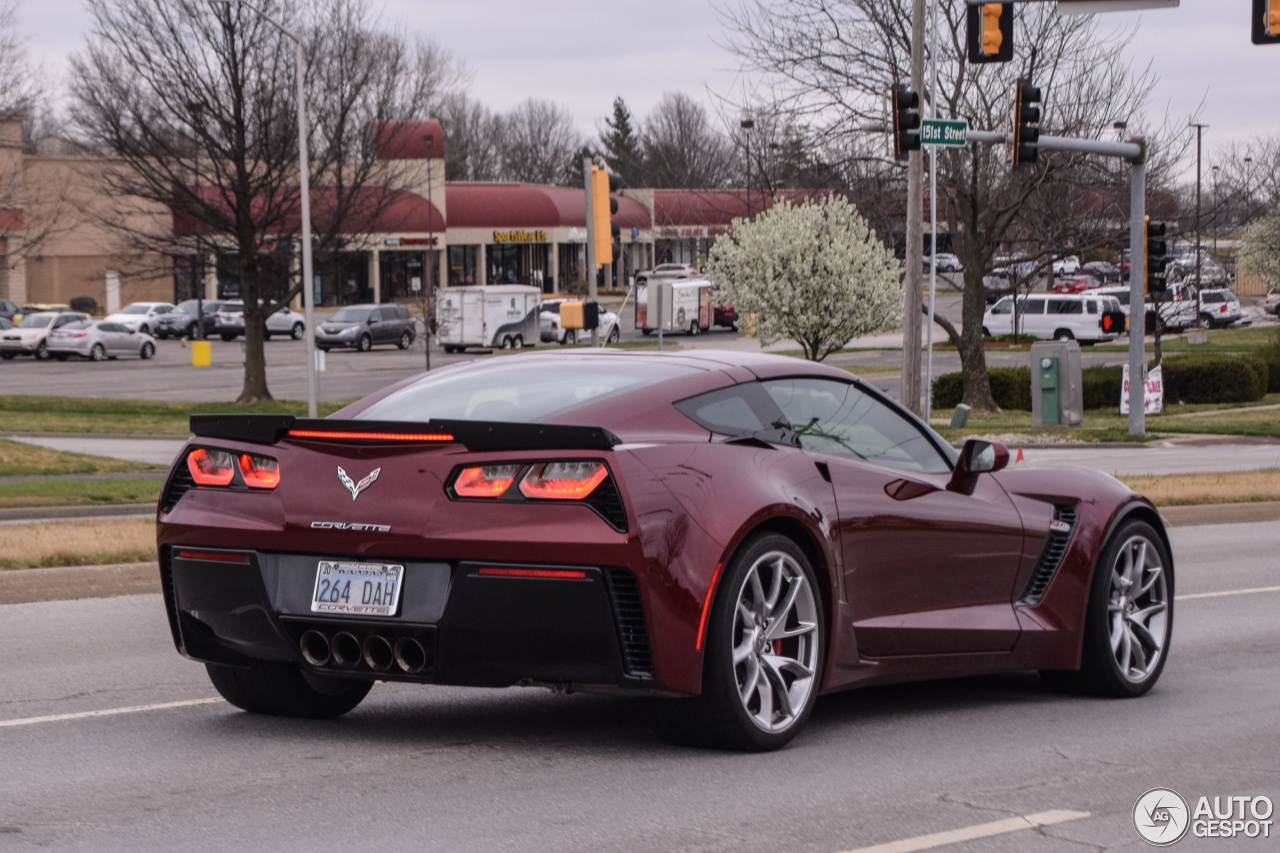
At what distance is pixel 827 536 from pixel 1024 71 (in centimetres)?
3265

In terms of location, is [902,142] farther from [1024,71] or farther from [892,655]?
[892,655]

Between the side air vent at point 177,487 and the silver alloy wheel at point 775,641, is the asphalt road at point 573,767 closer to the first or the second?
the silver alloy wheel at point 775,641

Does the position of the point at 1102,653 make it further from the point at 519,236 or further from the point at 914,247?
the point at 519,236

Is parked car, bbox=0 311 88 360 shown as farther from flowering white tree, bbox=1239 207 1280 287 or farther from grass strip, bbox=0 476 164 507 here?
flowering white tree, bbox=1239 207 1280 287

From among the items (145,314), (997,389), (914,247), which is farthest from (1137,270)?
(145,314)

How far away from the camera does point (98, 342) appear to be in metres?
61.2

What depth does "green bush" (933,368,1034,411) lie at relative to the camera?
137 feet

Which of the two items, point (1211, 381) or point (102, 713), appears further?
point (1211, 381)

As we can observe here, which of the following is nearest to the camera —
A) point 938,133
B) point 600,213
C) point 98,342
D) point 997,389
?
point 938,133

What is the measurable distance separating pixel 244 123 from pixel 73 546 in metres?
27.9

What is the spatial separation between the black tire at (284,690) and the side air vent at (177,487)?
64cm

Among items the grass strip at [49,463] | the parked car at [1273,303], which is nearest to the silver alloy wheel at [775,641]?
the grass strip at [49,463]

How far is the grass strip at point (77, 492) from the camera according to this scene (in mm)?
18141

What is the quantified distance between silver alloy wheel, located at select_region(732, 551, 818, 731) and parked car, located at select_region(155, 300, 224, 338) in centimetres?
6930
